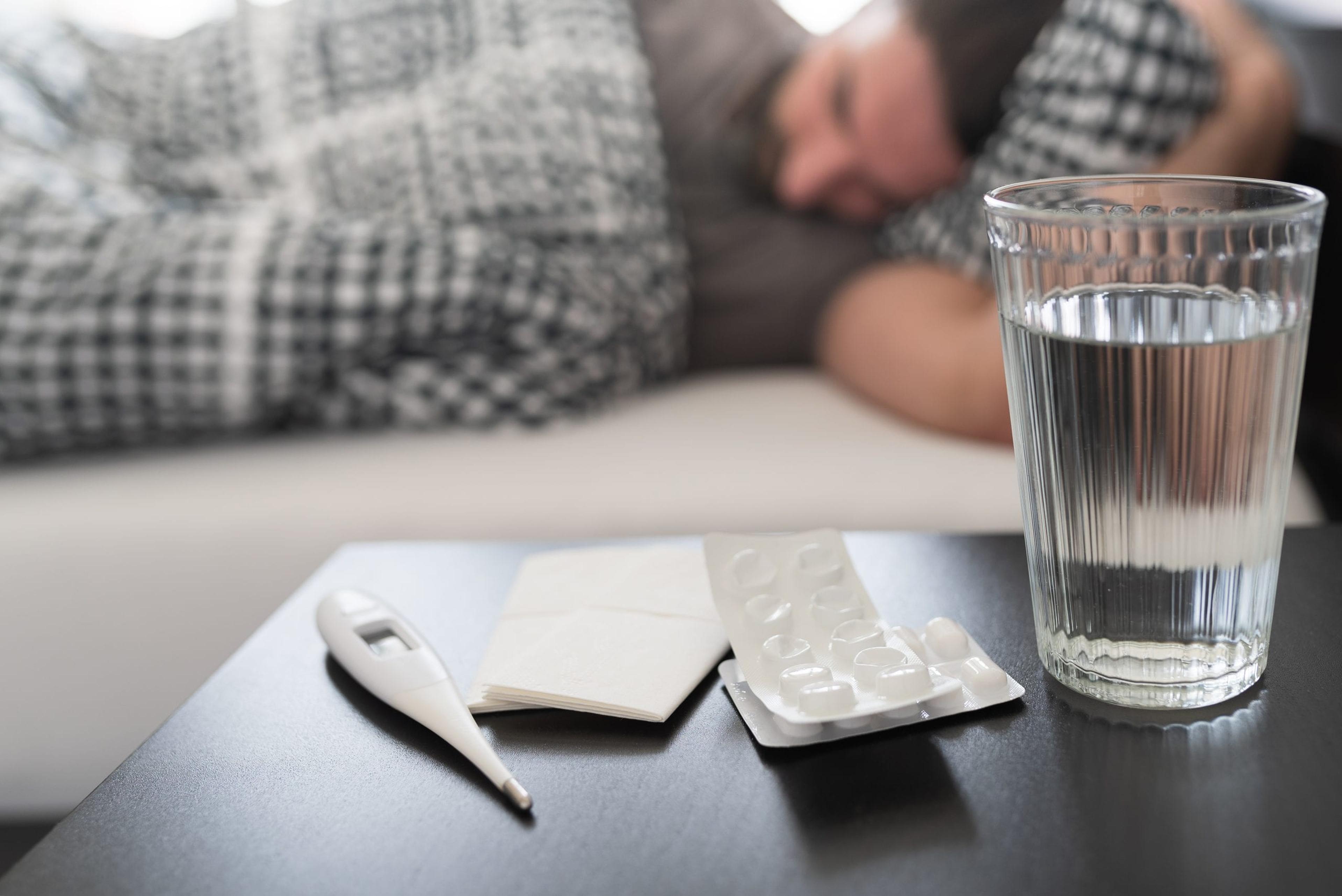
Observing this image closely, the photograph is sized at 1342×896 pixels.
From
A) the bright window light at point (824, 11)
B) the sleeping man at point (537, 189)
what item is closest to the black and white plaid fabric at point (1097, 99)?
the sleeping man at point (537, 189)

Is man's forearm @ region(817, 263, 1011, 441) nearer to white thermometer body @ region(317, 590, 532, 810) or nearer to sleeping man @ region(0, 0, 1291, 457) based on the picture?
sleeping man @ region(0, 0, 1291, 457)

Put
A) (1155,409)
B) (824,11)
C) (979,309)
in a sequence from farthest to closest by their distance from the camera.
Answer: (824,11) → (979,309) → (1155,409)

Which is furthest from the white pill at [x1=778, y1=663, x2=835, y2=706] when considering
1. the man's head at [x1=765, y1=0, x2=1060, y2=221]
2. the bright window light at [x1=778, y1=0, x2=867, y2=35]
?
the bright window light at [x1=778, y1=0, x2=867, y2=35]

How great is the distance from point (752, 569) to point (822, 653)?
0.17 feet

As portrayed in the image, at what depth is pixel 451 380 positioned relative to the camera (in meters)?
1.02

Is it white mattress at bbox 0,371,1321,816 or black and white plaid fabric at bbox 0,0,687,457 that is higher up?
black and white plaid fabric at bbox 0,0,687,457

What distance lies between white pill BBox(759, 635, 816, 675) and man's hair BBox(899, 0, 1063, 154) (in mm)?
791

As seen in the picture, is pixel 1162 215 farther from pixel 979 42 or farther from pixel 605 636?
pixel 979 42

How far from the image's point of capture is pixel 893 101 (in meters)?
1.07

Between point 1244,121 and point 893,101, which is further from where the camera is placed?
point 893,101

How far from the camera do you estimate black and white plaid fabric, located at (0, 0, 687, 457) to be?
0.98 m

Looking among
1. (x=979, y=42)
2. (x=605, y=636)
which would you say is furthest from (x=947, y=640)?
(x=979, y=42)

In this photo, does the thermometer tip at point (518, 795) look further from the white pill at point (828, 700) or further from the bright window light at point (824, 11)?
the bright window light at point (824, 11)

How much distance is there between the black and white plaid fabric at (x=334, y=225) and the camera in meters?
0.98
